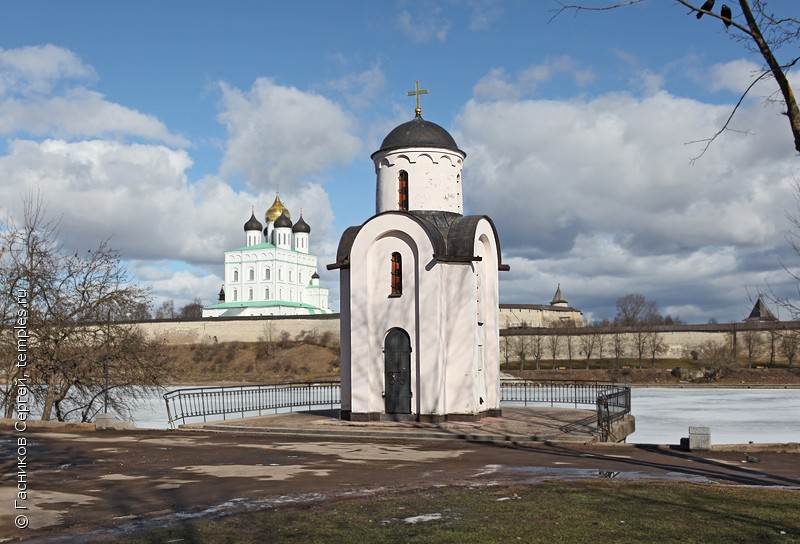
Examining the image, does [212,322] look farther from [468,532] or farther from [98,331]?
[468,532]

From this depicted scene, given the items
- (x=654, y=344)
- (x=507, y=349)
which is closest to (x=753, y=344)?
(x=654, y=344)

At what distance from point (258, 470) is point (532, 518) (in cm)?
618

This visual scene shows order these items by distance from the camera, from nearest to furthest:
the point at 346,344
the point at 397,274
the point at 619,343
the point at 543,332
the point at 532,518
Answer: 1. the point at 532,518
2. the point at 397,274
3. the point at 346,344
4. the point at 619,343
5. the point at 543,332

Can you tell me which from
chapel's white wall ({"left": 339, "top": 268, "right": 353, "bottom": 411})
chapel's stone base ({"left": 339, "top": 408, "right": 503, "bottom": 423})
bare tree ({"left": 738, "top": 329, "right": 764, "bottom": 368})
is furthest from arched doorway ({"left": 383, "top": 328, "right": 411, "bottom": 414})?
bare tree ({"left": 738, "top": 329, "right": 764, "bottom": 368})

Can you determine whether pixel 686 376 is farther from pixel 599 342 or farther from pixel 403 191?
pixel 403 191

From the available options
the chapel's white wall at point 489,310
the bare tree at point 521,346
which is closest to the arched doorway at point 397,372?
the chapel's white wall at point 489,310

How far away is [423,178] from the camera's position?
23438 mm

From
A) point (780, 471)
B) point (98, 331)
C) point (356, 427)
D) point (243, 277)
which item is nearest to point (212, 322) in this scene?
point (243, 277)

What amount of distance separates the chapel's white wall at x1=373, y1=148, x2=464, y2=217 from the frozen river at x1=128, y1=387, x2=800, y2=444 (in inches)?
340

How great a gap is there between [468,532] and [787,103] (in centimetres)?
500

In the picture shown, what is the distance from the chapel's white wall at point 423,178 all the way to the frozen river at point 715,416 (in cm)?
864

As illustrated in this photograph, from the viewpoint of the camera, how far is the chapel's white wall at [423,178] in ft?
76.8

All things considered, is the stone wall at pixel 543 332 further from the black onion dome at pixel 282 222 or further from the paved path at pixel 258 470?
the paved path at pixel 258 470

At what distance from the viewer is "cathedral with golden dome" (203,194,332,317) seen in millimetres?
108000
